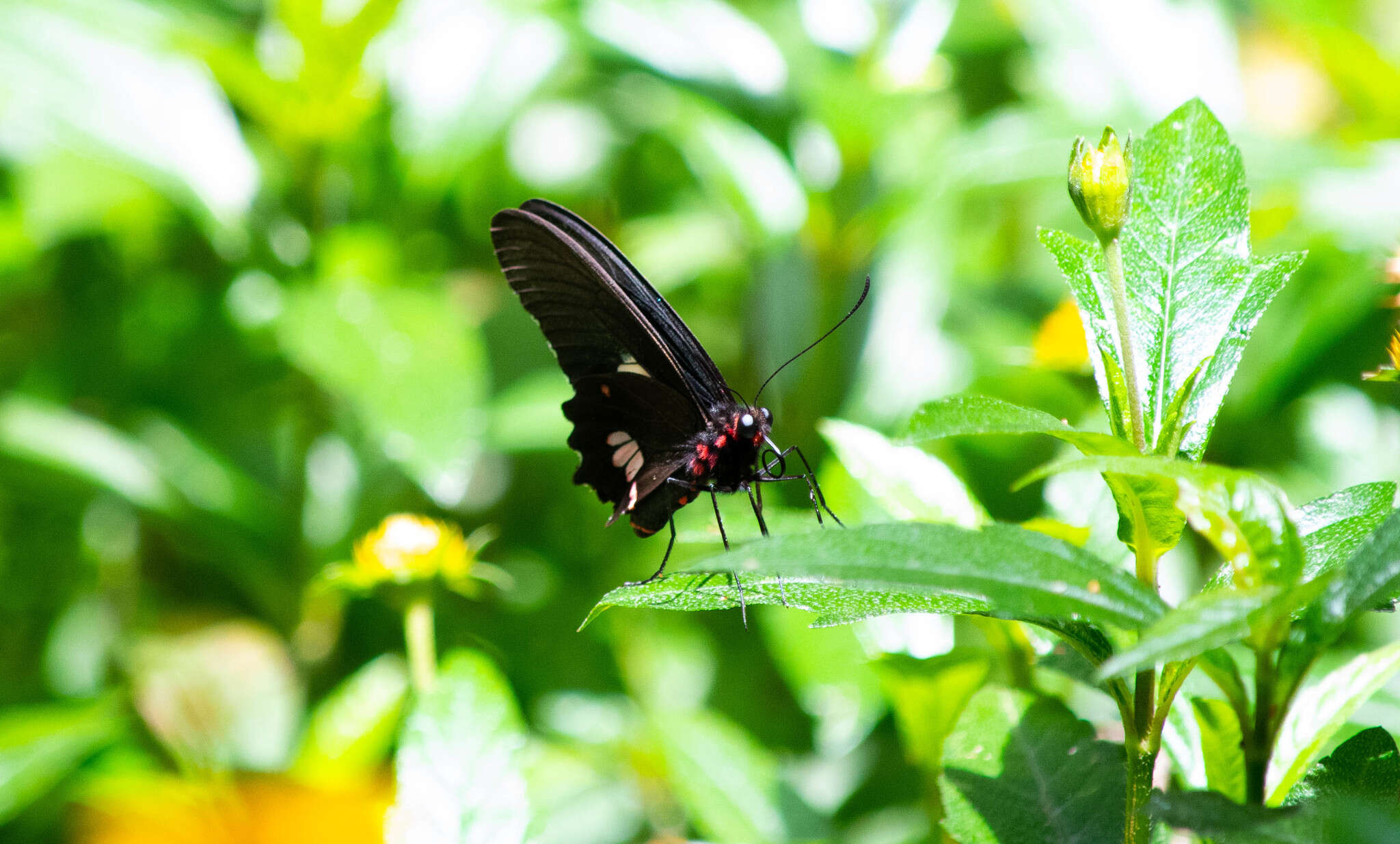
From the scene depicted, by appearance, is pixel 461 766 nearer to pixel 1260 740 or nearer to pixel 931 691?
pixel 931 691

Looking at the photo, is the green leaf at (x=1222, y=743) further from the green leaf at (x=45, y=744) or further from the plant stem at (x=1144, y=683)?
the green leaf at (x=45, y=744)

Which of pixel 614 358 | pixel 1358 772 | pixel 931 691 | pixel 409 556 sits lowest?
pixel 1358 772

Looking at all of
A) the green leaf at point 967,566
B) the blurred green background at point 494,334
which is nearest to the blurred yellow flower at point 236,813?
the blurred green background at point 494,334

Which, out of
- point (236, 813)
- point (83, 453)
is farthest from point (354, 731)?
point (83, 453)

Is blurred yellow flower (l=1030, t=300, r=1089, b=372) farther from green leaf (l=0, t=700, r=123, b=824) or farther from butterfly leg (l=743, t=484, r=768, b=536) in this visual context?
green leaf (l=0, t=700, r=123, b=824)

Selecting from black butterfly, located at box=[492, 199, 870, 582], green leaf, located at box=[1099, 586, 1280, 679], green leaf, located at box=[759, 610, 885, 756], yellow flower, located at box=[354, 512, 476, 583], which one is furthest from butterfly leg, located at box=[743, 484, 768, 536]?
green leaf, located at box=[1099, 586, 1280, 679]
